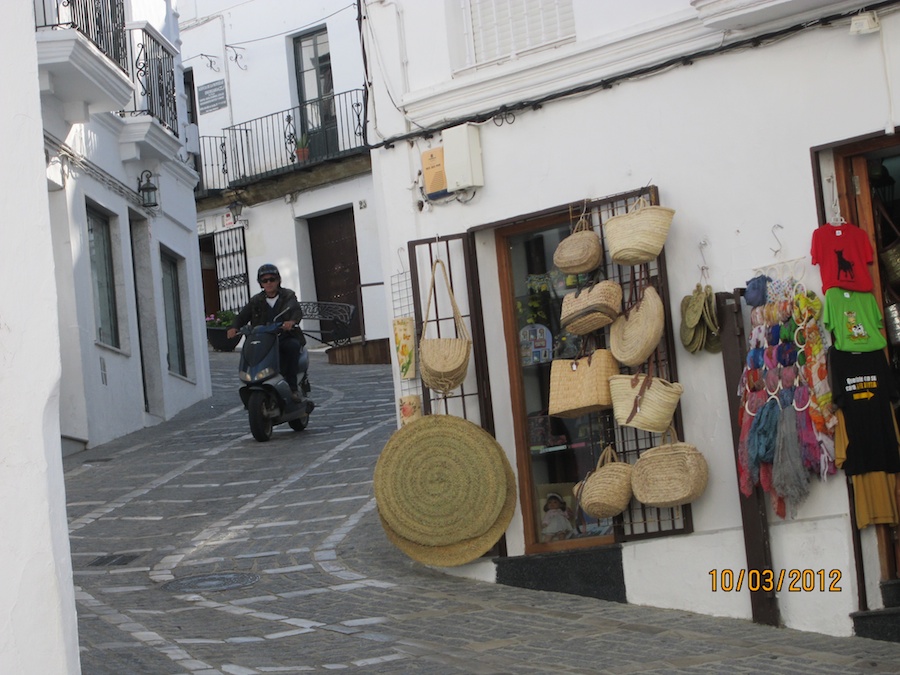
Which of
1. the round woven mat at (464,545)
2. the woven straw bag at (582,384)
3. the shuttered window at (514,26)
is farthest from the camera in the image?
the shuttered window at (514,26)

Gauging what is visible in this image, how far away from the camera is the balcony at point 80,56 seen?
1395cm

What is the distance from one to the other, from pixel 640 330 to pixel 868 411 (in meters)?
1.41

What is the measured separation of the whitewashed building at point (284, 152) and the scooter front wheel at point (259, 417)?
1072 centimetres

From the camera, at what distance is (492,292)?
9.41m

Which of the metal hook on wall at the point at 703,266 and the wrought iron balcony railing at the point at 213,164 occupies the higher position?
the wrought iron balcony railing at the point at 213,164

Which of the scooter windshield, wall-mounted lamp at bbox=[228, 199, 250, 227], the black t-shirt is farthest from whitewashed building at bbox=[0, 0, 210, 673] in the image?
wall-mounted lamp at bbox=[228, 199, 250, 227]

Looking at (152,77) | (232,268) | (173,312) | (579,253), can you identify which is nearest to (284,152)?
(232,268)

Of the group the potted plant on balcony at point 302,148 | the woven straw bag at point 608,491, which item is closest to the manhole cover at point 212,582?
the woven straw bag at point 608,491

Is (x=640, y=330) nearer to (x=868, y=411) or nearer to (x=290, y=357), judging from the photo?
(x=868, y=411)

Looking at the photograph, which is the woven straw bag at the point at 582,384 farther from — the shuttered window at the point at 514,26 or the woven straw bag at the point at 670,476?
the shuttered window at the point at 514,26

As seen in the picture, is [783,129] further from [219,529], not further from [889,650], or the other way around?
[219,529]

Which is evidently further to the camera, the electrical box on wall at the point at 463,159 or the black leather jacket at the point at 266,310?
the black leather jacket at the point at 266,310

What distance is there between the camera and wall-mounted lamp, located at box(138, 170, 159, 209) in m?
17.4
